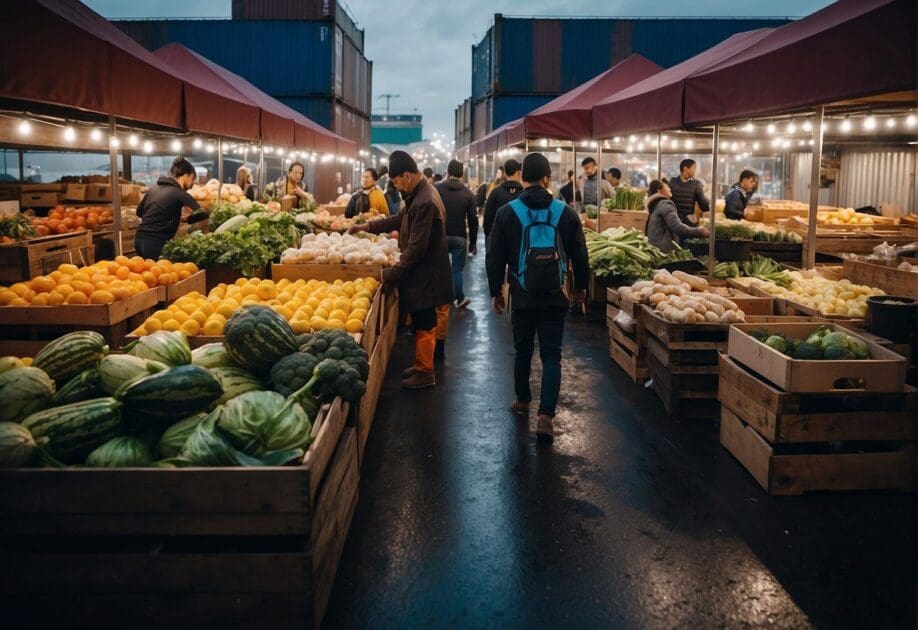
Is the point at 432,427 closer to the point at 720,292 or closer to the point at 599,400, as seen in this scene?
the point at 599,400

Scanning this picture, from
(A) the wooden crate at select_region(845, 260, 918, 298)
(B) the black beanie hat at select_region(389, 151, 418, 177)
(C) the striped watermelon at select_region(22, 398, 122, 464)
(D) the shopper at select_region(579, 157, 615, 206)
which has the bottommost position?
(C) the striped watermelon at select_region(22, 398, 122, 464)

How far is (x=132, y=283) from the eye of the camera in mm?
6215

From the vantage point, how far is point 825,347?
4832mm

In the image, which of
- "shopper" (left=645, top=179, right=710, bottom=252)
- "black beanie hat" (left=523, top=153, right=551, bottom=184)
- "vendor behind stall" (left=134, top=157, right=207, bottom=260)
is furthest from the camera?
"shopper" (left=645, top=179, right=710, bottom=252)

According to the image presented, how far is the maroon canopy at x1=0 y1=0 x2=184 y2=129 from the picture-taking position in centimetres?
438

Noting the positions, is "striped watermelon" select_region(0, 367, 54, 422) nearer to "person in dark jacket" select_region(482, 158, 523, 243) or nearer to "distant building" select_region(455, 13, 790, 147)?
"person in dark jacket" select_region(482, 158, 523, 243)

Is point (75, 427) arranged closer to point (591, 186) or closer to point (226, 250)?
point (226, 250)

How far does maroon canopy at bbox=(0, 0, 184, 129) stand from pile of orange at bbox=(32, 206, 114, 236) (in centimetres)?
339

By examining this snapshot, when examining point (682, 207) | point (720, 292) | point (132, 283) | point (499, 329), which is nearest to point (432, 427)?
point (132, 283)

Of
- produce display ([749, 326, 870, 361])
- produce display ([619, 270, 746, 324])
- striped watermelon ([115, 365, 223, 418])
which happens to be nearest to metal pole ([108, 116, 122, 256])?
striped watermelon ([115, 365, 223, 418])

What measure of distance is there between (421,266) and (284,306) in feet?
5.72

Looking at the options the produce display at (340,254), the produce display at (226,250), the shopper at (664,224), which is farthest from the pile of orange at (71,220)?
the shopper at (664,224)

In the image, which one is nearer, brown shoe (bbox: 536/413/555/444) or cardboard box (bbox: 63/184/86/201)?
brown shoe (bbox: 536/413/555/444)

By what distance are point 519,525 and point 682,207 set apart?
313 inches
